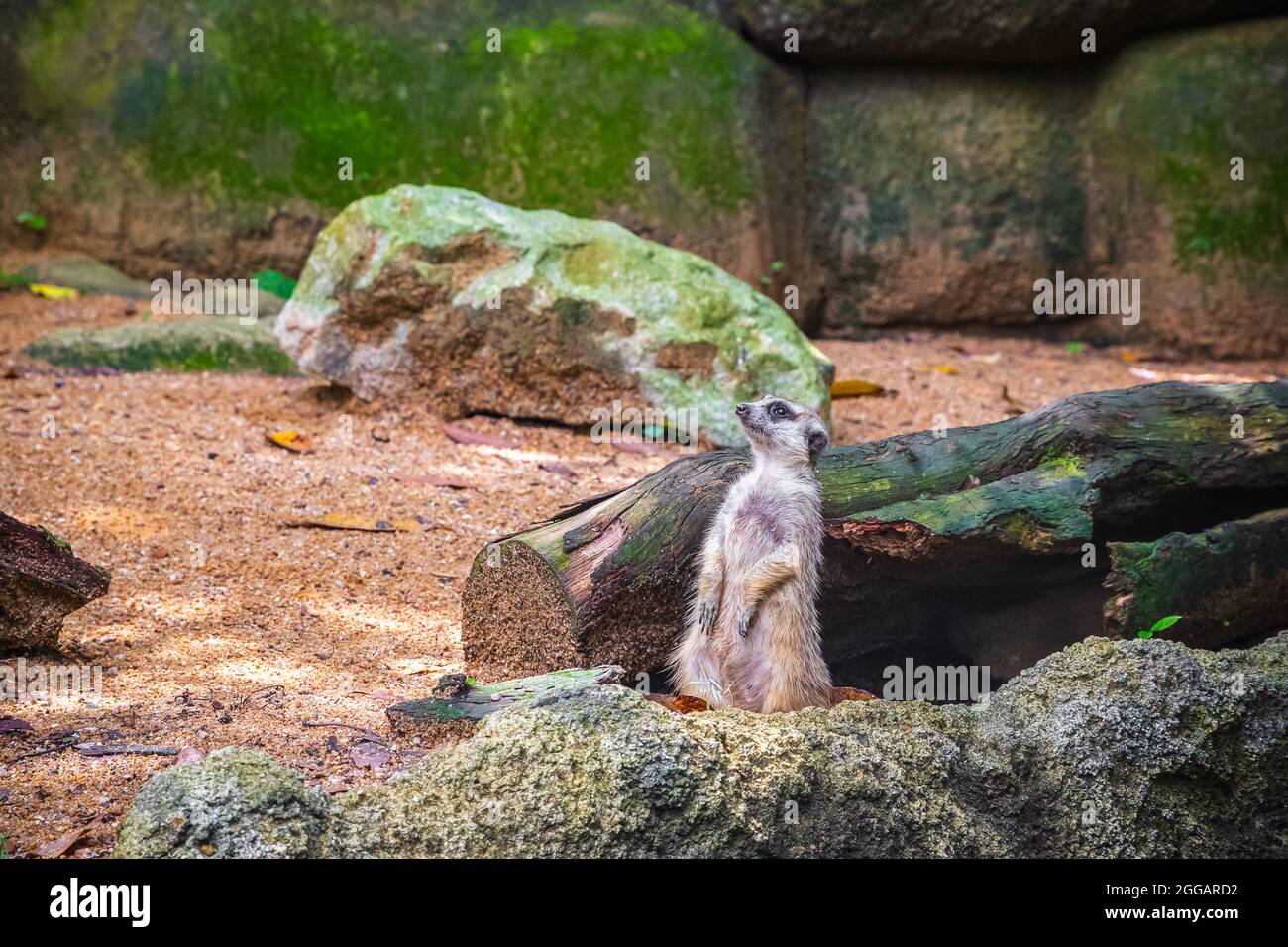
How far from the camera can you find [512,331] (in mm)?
5895

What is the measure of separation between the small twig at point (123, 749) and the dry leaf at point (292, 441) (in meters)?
2.64

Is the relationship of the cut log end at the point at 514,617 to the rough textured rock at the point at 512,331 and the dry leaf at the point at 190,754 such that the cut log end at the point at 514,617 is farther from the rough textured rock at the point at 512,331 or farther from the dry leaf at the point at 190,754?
the rough textured rock at the point at 512,331

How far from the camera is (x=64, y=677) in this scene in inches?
132

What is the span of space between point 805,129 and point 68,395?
4.58m

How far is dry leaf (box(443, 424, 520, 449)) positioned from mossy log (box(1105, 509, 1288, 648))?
115 inches

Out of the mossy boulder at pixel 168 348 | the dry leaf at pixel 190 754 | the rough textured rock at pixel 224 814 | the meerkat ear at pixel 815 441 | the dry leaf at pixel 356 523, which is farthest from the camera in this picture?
the mossy boulder at pixel 168 348

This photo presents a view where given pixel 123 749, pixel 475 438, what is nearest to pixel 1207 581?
pixel 123 749

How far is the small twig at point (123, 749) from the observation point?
9.48 ft

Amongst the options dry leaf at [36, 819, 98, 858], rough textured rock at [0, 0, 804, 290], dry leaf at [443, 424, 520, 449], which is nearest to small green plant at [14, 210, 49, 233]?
rough textured rock at [0, 0, 804, 290]

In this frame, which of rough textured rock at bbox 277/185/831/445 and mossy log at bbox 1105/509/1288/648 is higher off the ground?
rough textured rock at bbox 277/185/831/445

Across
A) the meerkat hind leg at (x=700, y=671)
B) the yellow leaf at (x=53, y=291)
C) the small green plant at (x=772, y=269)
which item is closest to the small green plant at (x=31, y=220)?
the yellow leaf at (x=53, y=291)

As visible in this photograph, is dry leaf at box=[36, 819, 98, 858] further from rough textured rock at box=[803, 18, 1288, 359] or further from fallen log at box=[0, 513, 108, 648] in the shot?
rough textured rock at box=[803, 18, 1288, 359]

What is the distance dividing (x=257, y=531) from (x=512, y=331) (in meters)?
1.71

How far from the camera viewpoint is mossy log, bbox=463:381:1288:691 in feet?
11.4
